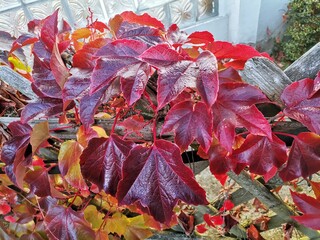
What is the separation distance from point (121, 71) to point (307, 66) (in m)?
0.30

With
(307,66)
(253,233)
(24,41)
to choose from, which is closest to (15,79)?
(24,41)

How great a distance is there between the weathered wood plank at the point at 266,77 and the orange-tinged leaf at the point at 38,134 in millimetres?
347

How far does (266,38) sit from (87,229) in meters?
3.18

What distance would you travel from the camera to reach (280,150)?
57 centimetres

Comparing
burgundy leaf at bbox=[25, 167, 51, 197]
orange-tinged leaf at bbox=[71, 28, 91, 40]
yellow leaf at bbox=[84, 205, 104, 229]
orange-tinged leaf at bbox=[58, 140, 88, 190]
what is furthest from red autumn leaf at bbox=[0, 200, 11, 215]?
orange-tinged leaf at bbox=[71, 28, 91, 40]

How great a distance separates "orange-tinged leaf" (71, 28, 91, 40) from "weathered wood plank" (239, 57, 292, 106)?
12.4 inches

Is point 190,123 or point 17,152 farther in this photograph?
point 17,152

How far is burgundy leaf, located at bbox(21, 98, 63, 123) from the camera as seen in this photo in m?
0.60

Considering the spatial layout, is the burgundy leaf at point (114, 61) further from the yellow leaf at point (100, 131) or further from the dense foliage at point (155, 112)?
the yellow leaf at point (100, 131)

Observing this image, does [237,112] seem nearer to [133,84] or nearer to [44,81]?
[133,84]

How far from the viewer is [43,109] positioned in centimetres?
60

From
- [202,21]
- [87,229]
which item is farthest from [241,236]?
[202,21]

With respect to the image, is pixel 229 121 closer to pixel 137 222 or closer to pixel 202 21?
pixel 137 222

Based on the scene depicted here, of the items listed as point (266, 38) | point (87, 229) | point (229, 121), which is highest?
point (229, 121)
